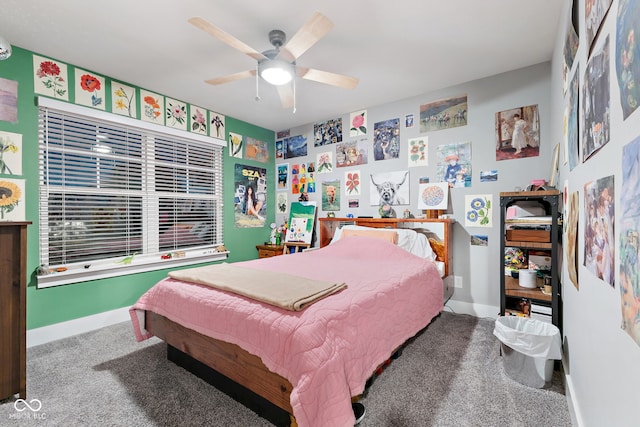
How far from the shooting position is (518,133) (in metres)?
2.88

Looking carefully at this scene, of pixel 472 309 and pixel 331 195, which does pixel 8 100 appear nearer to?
pixel 331 195

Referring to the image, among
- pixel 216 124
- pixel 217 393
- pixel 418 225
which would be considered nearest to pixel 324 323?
pixel 217 393

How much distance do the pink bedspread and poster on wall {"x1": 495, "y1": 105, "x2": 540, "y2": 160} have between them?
1561 mm

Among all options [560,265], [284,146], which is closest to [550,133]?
[560,265]

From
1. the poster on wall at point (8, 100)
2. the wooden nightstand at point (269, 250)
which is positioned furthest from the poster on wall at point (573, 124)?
the poster on wall at point (8, 100)

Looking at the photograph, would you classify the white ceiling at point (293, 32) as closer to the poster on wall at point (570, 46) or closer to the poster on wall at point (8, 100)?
the poster on wall at point (8, 100)

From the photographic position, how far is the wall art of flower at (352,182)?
3.97 metres

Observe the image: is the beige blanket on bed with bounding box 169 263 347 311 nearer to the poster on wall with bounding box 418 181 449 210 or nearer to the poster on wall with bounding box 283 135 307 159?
the poster on wall with bounding box 418 181 449 210

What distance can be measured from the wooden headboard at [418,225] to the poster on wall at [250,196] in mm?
1124

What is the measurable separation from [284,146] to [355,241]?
7.49ft

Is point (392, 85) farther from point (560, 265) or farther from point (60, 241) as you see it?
point (60, 241)

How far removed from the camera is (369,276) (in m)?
2.19

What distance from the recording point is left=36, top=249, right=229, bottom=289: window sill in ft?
8.59

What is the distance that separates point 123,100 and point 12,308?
89.7 inches
